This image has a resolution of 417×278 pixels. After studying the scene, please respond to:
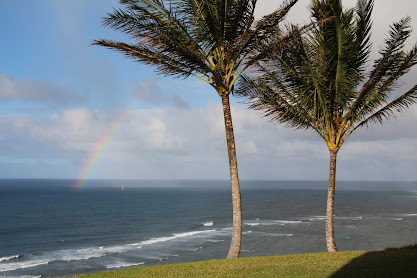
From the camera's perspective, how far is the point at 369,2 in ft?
41.6

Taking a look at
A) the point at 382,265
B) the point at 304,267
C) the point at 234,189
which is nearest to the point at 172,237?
the point at 234,189

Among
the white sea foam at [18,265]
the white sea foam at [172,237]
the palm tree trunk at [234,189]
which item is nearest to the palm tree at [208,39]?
the palm tree trunk at [234,189]

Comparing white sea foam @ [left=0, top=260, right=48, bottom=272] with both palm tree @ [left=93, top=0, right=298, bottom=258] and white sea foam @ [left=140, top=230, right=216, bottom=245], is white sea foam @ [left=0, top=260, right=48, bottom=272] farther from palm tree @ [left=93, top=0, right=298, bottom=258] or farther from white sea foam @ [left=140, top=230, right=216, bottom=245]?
palm tree @ [left=93, top=0, right=298, bottom=258]

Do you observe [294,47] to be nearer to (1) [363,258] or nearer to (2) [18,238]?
(1) [363,258]

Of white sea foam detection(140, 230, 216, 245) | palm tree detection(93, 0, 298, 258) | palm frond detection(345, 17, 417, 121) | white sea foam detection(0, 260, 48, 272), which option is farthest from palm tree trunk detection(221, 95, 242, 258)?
white sea foam detection(140, 230, 216, 245)

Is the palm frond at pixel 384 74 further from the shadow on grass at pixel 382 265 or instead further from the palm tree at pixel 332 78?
the shadow on grass at pixel 382 265

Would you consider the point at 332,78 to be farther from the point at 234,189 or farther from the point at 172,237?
the point at 172,237

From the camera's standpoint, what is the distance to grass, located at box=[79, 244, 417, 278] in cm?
812

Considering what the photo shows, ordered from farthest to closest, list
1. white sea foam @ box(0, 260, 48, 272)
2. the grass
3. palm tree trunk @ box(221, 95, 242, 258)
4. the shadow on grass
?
white sea foam @ box(0, 260, 48, 272) < palm tree trunk @ box(221, 95, 242, 258) < the grass < the shadow on grass

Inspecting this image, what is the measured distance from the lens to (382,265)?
8.70 meters

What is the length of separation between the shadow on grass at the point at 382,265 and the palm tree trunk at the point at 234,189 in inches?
123

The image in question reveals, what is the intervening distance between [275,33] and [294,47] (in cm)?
174

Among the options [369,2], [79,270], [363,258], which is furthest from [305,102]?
[79,270]

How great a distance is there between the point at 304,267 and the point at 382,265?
1776 mm
